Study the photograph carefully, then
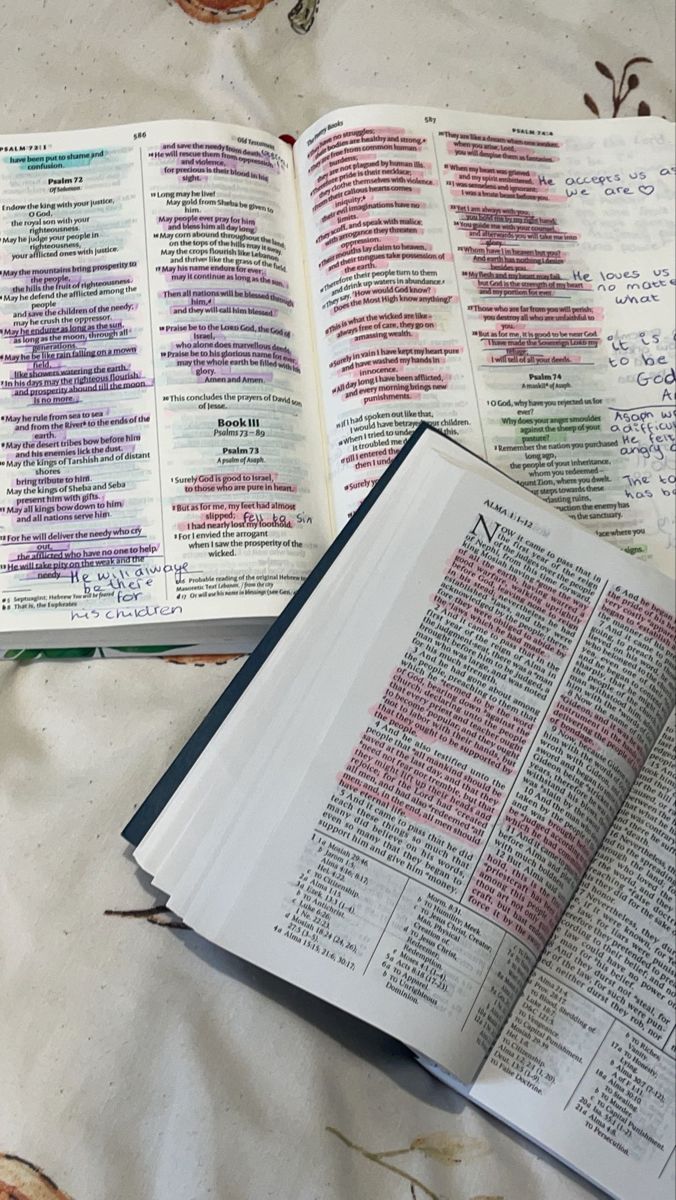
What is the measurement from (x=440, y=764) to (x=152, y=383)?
240 millimetres

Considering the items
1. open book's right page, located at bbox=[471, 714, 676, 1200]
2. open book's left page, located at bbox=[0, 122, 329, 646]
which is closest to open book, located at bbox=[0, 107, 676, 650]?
open book's left page, located at bbox=[0, 122, 329, 646]

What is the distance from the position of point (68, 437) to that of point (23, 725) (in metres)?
0.14

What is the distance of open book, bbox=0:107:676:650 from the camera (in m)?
0.50

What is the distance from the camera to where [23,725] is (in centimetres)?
49

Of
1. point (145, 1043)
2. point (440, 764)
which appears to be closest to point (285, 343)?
point (440, 764)

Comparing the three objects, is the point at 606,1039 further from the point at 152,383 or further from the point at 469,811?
the point at 152,383

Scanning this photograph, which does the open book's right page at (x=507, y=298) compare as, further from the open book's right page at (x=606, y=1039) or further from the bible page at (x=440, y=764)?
the open book's right page at (x=606, y=1039)

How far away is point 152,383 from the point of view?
53 cm

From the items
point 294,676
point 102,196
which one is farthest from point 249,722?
point 102,196

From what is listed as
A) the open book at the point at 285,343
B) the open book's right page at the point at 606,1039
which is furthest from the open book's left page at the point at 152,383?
the open book's right page at the point at 606,1039

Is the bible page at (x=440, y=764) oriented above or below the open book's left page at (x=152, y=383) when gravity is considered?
below

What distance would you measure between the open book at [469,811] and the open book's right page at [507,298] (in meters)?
A: 0.05

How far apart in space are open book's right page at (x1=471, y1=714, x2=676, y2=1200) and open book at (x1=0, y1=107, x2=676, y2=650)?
18 centimetres

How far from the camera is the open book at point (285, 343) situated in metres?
0.50
